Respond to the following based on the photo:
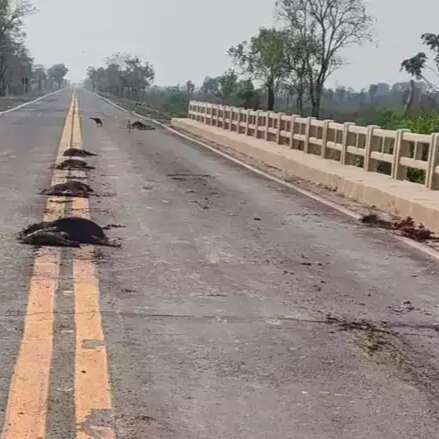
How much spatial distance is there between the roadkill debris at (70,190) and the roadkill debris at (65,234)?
2944mm

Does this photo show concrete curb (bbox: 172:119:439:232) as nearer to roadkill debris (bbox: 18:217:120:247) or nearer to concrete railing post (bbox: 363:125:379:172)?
concrete railing post (bbox: 363:125:379:172)

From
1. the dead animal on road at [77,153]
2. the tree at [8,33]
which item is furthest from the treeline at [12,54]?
the dead animal on road at [77,153]

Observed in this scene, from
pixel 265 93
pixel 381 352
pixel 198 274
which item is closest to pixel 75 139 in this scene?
pixel 198 274

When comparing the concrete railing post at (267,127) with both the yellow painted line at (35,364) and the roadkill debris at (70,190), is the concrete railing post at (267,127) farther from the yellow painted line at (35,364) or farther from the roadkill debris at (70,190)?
the yellow painted line at (35,364)

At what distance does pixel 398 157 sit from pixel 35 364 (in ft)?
35.5

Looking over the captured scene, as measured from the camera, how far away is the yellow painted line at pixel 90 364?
3.93m

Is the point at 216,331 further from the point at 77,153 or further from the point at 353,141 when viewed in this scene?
the point at 77,153

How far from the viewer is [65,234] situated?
28.1 ft

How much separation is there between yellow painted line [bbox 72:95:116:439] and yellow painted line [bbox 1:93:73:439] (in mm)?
161

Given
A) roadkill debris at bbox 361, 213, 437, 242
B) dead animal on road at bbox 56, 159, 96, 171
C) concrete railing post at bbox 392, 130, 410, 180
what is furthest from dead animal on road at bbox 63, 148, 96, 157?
roadkill debris at bbox 361, 213, 437, 242

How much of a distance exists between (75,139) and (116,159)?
22.1ft

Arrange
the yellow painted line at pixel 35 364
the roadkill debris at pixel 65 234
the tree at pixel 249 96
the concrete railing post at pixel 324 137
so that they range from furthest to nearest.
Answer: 1. the tree at pixel 249 96
2. the concrete railing post at pixel 324 137
3. the roadkill debris at pixel 65 234
4. the yellow painted line at pixel 35 364

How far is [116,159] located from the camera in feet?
63.5

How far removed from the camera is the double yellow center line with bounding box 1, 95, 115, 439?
12.8 ft
